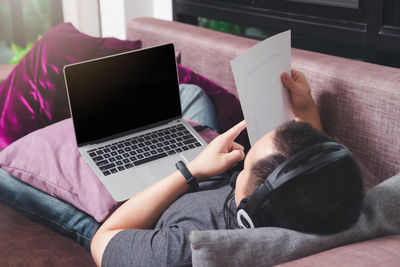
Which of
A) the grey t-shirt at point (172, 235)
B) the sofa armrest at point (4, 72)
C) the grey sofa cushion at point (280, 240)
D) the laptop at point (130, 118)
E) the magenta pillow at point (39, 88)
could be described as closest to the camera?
the grey sofa cushion at point (280, 240)

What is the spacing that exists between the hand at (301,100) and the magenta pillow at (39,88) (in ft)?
2.83

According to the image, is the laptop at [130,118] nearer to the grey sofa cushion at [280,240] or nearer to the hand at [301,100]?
the hand at [301,100]

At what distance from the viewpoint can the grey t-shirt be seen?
2.94 ft

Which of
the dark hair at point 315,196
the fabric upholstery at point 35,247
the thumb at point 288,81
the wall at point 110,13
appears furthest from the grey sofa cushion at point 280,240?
the wall at point 110,13

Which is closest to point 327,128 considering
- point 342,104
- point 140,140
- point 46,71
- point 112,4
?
point 342,104

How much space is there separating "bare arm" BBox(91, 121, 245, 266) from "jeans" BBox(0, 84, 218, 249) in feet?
0.58

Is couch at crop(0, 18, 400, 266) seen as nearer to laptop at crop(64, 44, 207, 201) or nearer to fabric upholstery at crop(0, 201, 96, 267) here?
fabric upholstery at crop(0, 201, 96, 267)

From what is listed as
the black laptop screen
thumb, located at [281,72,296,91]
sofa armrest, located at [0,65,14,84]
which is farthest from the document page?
sofa armrest, located at [0,65,14,84]

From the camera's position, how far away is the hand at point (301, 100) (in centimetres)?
127

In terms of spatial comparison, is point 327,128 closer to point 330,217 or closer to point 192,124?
point 192,124

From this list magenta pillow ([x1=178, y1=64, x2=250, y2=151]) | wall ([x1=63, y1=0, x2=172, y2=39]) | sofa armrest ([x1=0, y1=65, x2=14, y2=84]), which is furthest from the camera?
wall ([x1=63, y1=0, x2=172, y2=39])

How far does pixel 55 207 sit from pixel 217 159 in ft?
1.57

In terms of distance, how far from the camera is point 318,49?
1856 mm

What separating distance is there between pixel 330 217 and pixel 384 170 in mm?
469
